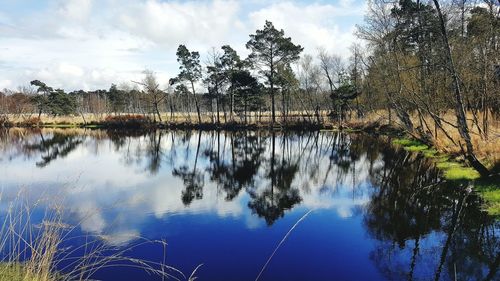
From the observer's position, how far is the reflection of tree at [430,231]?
30.3ft

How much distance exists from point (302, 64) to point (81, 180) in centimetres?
5273

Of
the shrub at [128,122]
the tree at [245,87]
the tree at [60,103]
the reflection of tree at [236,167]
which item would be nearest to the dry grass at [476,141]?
the reflection of tree at [236,167]

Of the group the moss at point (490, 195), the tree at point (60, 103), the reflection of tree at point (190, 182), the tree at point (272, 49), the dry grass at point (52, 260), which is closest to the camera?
the dry grass at point (52, 260)

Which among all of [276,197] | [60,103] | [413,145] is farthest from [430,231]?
[60,103]

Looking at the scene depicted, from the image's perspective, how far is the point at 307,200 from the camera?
16875mm

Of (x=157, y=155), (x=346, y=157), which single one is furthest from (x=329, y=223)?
(x=157, y=155)

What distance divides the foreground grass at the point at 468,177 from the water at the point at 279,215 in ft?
1.35

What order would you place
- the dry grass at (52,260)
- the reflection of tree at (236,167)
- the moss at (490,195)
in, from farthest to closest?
the reflection of tree at (236,167)
the moss at (490,195)
the dry grass at (52,260)

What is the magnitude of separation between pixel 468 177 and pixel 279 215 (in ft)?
28.2

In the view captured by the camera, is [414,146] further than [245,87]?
No

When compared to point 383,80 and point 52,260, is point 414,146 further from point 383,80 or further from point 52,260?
point 52,260

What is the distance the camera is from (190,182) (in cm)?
2122

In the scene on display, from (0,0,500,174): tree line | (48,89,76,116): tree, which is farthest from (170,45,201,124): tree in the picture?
(48,89,76,116): tree

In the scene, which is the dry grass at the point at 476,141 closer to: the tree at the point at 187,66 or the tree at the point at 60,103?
the tree at the point at 187,66
